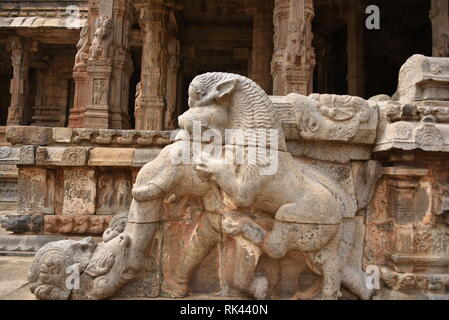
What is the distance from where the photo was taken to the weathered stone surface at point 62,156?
3.60 metres

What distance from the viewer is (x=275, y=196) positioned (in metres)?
2.26

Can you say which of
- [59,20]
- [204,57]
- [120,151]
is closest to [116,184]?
[120,151]

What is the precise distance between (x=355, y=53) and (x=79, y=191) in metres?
10.5

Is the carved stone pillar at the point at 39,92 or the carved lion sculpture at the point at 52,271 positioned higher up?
the carved stone pillar at the point at 39,92

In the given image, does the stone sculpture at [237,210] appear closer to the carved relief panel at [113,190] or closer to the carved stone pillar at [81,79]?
the carved relief panel at [113,190]

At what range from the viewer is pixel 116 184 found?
384 centimetres

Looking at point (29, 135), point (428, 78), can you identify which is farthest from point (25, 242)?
point (428, 78)

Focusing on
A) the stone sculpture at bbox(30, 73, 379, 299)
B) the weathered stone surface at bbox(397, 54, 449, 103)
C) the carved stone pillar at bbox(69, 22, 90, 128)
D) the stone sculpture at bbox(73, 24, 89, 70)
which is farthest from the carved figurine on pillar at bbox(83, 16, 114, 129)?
the weathered stone surface at bbox(397, 54, 449, 103)

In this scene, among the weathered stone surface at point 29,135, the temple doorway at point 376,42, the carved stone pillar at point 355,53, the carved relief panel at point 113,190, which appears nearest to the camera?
the weathered stone surface at point 29,135

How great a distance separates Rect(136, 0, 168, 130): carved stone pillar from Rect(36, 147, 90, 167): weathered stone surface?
19.6ft

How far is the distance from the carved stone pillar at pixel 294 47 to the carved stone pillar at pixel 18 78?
12329mm

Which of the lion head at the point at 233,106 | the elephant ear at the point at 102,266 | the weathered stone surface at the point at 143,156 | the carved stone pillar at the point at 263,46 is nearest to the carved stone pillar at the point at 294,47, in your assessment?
the carved stone pillar at the point at 263,46

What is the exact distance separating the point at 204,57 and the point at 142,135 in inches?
439

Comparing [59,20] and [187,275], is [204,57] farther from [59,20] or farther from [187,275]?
[187,275]
